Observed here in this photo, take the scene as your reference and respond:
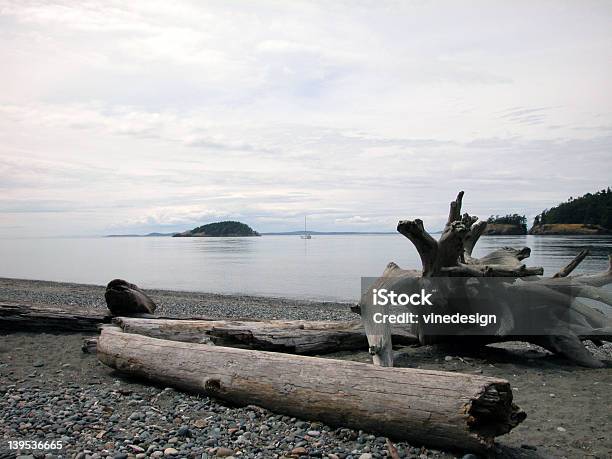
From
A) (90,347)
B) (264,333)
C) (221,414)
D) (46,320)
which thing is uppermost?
(264,333)

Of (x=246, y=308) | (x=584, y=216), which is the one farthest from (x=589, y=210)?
(x=246, y=308)

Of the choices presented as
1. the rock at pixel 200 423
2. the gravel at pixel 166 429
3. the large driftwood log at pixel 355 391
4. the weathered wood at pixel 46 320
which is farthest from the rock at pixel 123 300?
the rock at pixel 200 423

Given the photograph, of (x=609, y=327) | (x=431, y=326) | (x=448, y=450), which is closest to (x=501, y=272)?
(x=431, y=326)

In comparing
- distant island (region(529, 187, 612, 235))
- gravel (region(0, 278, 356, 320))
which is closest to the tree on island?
distant island (region(529, 187, 612, 235))

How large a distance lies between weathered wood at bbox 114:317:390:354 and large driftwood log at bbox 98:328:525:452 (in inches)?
44.0

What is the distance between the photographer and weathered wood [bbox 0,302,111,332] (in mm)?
9422

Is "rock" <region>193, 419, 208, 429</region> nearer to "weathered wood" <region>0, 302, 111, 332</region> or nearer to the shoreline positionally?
the shoreline

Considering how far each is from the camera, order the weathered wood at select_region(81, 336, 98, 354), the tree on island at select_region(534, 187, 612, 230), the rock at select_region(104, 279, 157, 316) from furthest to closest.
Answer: the tree on island at select_region(534, 187, 612, 230) < the rock at select_region(104, 279, 157, 316) < the weathered wood at select_region(81, 336, 98, 354)

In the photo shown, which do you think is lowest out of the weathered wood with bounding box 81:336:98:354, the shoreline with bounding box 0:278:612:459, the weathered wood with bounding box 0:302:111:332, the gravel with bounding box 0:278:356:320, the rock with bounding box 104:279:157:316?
the gravel with bounding box 0:278:356:320

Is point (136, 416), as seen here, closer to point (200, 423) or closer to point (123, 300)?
point (200, 423)

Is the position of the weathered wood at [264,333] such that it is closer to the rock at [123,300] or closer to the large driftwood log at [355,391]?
the rock at [123,300]

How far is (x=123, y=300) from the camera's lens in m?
9.21

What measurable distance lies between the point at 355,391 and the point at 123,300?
18.8 ft

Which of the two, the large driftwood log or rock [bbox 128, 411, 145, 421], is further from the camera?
rock [bbox 128, 411, 145, 421]
